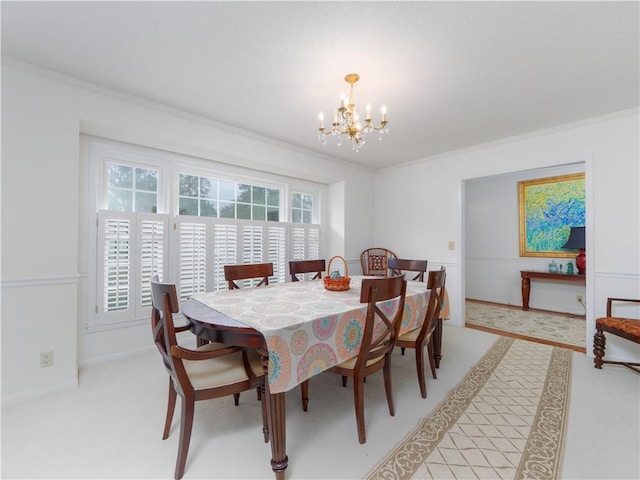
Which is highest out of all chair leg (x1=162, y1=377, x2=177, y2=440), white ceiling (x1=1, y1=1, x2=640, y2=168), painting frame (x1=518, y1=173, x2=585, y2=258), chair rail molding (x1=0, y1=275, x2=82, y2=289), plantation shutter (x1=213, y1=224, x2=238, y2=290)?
white ceiling (x1=1, y1=1, x2=640, y2=168)

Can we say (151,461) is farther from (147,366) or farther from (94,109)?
(94,109)

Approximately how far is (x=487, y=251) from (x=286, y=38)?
5.28m

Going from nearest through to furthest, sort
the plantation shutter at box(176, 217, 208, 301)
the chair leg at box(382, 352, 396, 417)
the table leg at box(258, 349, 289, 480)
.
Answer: the table leg at box(258, 349, 289, 480) < the chair leg at box(382, 352, 396, 417) < the plantation shutter at box(176, 217, 208, 301)

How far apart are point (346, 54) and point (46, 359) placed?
124 inches

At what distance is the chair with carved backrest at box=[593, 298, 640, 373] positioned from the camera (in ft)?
7.81

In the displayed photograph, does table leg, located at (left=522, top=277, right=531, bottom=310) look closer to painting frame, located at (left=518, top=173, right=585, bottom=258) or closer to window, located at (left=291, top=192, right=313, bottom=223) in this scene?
painting frame, located at (left=518, top=173, right=585, bottom=258)

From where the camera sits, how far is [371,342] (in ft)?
5.67

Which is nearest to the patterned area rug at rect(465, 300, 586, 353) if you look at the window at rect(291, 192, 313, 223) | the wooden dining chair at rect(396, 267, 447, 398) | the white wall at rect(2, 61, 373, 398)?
the wooden dining chair at rect(396, 267, 447, 398)

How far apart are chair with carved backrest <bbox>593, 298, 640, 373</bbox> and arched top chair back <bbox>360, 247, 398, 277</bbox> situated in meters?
2.43

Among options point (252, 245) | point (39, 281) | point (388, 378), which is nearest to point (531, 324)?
point (388, 378)

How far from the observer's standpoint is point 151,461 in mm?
1510

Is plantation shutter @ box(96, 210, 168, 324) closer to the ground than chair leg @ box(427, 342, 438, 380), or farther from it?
farther from it

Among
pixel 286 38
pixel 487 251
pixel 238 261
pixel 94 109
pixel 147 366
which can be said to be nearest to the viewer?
pixel 286 38

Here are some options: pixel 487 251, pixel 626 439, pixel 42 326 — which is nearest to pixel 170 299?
pixel 42 326
